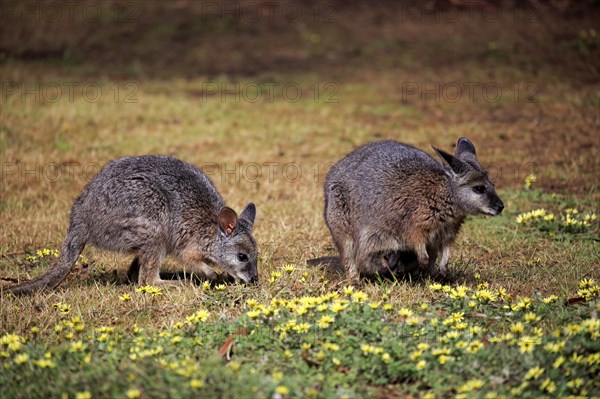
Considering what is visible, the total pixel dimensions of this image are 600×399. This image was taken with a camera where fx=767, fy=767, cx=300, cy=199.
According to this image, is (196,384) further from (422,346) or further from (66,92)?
(66,92)

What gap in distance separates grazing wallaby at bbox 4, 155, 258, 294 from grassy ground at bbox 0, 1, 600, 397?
1.17 ft

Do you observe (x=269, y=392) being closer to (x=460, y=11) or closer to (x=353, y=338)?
(x=353, y=338)

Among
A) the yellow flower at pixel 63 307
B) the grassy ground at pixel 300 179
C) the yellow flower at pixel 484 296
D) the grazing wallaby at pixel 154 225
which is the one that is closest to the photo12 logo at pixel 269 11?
the grassy ground at pixel 300 179

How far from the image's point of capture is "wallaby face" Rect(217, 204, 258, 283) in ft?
22.8

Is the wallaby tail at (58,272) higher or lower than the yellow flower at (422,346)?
lower

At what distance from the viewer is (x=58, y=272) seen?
6.84 m

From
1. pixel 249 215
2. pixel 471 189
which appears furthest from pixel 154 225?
pixel 471 189

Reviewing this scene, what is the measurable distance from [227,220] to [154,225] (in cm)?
66

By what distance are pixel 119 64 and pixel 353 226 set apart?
11.9 metres

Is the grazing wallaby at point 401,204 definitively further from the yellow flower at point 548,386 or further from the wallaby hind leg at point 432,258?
the yellow flower at point 548,386

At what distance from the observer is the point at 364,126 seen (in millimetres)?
13266

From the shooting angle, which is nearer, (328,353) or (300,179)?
(328,353)

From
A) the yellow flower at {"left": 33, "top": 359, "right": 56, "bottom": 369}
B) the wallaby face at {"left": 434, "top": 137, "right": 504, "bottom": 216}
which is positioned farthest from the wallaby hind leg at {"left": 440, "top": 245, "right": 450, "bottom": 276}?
the yellow flower at {"left": 33, "top": 359, "right": 56, "bottom": 369}

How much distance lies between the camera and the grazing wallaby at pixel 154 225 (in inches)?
271
